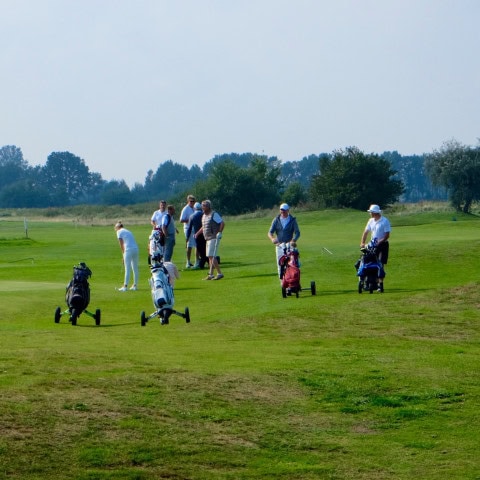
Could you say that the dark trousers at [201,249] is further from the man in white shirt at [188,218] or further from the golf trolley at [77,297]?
the golf trolley at [77,297]

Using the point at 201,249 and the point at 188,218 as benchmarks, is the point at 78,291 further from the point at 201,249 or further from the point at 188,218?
the point at 188,218

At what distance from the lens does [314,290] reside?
24297mm

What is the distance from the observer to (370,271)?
23859mm

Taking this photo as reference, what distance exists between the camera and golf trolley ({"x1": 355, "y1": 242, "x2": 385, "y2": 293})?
2384 centimetres

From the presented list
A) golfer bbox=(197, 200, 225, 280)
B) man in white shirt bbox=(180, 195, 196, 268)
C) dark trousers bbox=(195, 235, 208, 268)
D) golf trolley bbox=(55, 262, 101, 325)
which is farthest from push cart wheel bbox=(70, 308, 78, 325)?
man in white shirt bbox=(180, 195, 196, 268)

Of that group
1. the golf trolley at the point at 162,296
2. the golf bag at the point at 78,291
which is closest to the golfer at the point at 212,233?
the golf bag at the point at 78,291

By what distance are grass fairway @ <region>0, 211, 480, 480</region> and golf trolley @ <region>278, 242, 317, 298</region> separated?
72 centimetres

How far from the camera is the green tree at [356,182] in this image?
330 feet

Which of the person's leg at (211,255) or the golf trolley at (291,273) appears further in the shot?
the person's leg at (211,255)

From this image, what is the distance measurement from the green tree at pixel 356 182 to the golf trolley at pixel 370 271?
7612cm

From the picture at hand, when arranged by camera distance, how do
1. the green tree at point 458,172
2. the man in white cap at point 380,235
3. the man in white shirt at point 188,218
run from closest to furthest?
the man in white cap at point 380,235
the man in white shirt at point 188,218
the green tree at point 458,172

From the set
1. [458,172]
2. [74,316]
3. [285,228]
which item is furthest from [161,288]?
[458,172]

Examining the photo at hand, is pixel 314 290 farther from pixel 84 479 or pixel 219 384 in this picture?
pixel 84 479

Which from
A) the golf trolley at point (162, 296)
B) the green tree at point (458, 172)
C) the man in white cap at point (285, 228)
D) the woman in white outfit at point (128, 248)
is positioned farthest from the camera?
the green tree at point (458, 172)
